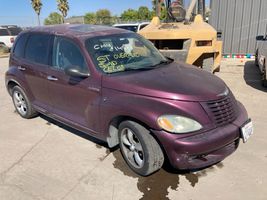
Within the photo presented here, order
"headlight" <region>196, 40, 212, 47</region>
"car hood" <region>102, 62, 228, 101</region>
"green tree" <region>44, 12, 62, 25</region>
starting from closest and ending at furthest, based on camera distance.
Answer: "car hood" <region>102, 62, 228, 101</region>
"headlight" <region>196, 40, 212, 47</region>
"green tree" <region>44, 12, 62, 25</region>

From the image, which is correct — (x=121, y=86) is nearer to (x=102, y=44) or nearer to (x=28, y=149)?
(x=102, y=44)

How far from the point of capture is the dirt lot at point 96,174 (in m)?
3.09

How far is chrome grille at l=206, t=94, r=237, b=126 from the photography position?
307 centimetres

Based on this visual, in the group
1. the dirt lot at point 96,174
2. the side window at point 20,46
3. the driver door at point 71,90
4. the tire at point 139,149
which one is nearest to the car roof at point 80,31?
the driver door at point 71,90

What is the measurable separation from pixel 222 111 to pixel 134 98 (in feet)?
→ 3.35

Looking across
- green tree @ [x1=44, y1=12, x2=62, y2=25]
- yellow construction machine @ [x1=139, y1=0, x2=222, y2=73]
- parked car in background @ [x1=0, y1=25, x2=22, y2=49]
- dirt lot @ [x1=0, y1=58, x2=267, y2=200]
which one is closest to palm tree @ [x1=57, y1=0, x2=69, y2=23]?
green tree @ [x1=44, y1=12, x2=62, y2=25]

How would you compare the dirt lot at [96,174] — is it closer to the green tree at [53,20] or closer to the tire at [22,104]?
the tire at [22,104]

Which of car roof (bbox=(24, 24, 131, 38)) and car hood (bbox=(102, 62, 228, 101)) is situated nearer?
car hood (bbox=(102, 62, 228, 101))

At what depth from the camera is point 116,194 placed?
3.10 metres

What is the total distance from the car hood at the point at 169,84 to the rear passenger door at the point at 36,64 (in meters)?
1.49

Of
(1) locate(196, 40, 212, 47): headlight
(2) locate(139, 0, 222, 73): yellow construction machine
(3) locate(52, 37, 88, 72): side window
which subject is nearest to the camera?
(3) locate(52, 37, 88, 72): side window

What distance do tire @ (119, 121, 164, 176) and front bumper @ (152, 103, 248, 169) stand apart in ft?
0.49

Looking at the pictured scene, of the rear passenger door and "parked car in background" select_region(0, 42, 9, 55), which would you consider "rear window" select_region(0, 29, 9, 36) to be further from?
the rear passenger door

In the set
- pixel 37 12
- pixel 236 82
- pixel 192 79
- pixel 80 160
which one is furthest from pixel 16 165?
pixel 37 12
